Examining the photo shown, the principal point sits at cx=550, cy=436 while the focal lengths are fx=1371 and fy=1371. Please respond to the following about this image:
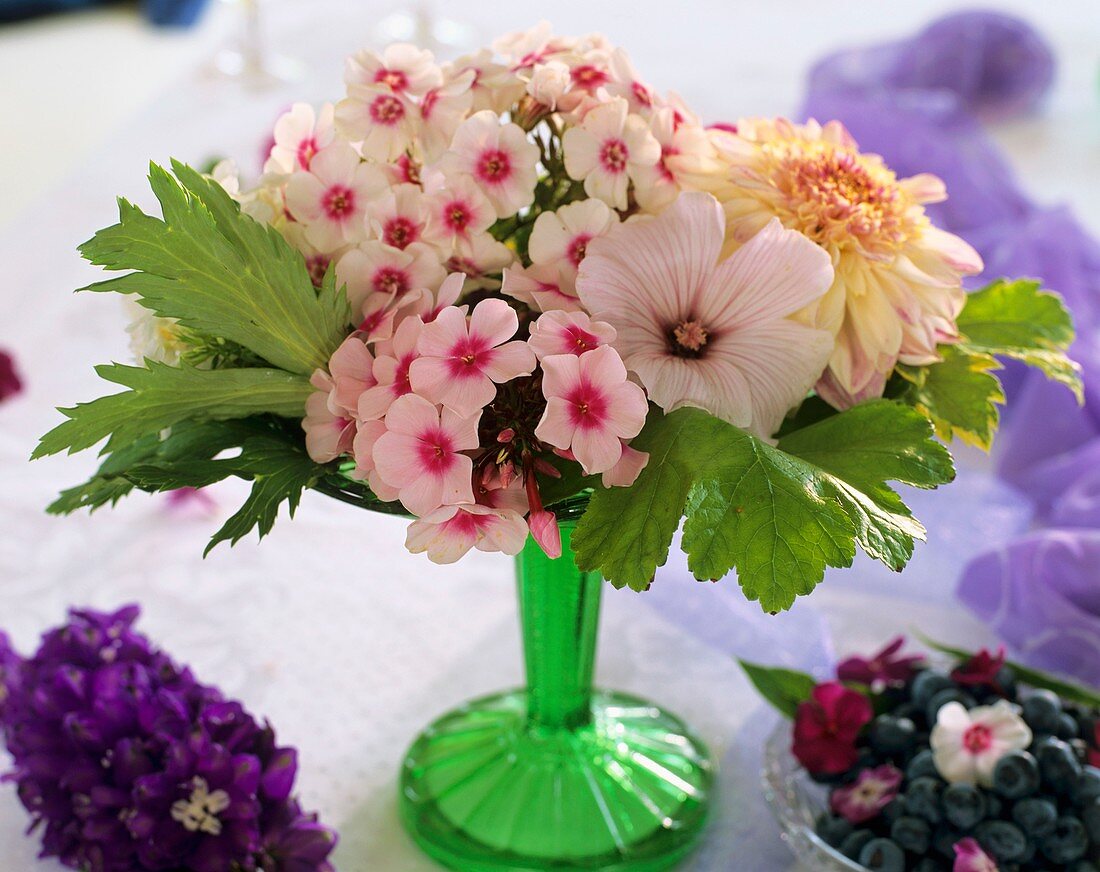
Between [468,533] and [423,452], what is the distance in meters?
0.03

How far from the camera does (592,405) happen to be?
1.50 ft

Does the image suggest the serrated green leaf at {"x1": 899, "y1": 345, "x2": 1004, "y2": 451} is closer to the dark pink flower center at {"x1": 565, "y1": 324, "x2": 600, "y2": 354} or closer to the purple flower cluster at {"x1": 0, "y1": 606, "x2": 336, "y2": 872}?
the dark pink flower center at {"x1": 565, "y1": 324, "x2": 600, "y2": 354}

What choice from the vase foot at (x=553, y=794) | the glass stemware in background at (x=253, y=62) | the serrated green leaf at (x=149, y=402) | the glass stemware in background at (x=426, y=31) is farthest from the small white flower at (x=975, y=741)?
the glass stemware in background at (x=426, y=31)

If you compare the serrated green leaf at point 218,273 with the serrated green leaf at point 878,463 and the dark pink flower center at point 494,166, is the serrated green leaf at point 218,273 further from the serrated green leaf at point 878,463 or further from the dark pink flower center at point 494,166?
the serrated green leaf at point 878,463

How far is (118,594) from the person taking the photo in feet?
2.86

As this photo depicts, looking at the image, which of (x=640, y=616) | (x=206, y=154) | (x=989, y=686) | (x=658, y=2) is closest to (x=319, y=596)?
(x=640, y=616)

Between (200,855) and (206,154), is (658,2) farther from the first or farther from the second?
(200,855)

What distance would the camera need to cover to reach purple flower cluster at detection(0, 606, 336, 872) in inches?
23.3

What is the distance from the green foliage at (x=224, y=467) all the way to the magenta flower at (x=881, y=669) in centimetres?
33

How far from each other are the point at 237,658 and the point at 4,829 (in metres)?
0.17

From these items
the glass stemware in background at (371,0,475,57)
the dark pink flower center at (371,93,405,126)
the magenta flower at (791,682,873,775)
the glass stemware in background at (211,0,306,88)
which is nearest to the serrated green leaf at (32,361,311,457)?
the dark pink flower center at (371,93,405,126)

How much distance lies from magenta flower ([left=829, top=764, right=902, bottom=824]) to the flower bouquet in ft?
0.57

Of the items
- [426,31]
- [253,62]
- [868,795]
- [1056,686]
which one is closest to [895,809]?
[868,795]

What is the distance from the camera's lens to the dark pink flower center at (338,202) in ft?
1.67
